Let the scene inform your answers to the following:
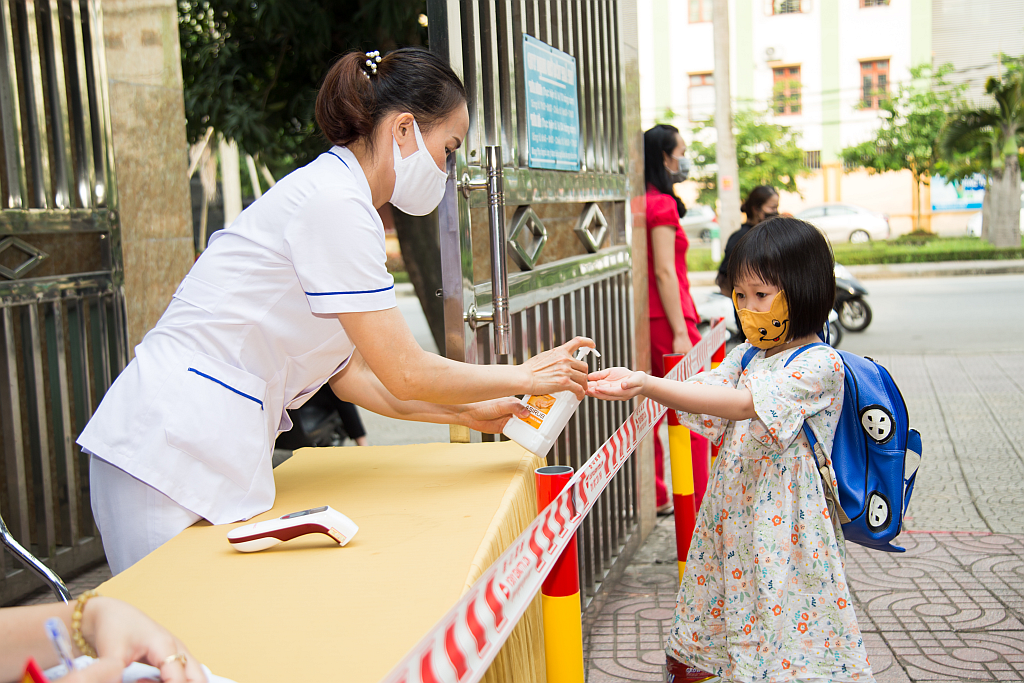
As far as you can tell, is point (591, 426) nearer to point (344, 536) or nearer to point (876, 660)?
point (876, 660)

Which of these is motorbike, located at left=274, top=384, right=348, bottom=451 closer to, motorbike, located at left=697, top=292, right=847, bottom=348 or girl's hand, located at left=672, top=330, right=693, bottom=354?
girl's hand, located at left=672, top=330, right=693, bottom=354

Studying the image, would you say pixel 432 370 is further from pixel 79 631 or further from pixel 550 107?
pixel 550 107

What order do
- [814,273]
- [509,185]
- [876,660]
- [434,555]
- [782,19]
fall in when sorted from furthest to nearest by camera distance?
[782,19]
[876,660]
[509,185]
[814,273]
[434,555]

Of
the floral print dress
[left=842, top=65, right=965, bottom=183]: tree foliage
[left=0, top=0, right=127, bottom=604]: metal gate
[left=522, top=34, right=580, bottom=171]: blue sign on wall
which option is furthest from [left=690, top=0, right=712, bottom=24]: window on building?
the floral print dress

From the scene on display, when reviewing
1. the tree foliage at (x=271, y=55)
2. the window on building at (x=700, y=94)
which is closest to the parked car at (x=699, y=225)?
the window on building at (x=700, y=94)

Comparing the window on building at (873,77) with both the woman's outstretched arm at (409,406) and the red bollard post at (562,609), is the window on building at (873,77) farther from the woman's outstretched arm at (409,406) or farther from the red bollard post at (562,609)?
the red bollard post at (562,609)

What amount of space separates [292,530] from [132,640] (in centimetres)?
57

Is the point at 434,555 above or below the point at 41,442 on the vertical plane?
above

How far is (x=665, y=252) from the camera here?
4387mm

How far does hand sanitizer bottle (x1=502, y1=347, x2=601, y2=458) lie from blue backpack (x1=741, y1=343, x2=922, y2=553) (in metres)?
0.65

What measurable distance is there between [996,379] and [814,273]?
7.00 metres

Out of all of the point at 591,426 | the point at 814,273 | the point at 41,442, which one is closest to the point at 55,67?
the point at 41,442

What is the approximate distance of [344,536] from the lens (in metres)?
1.59

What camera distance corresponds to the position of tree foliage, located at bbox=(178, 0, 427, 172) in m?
6.35
